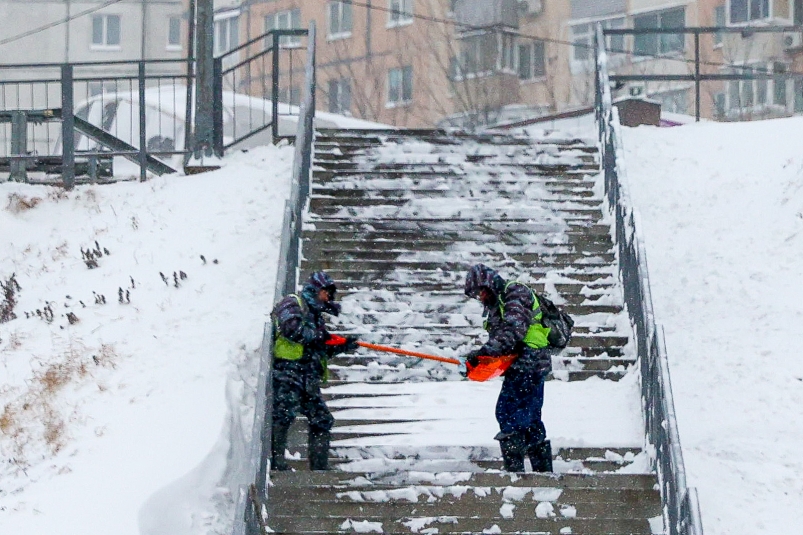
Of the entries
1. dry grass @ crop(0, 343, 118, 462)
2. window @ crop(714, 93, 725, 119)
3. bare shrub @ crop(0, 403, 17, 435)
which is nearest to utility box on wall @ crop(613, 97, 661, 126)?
dry grass @ crop(0, 343, 118, 462)

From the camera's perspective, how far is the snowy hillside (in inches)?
385

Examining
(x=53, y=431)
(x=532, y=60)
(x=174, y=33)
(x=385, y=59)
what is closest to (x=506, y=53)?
(x=532, y=60)

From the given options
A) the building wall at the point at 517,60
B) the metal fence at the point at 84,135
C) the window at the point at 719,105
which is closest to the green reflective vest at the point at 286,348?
the metal fence at the point at 84,135

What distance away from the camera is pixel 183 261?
14516 millimetres

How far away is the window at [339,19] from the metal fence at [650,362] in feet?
125

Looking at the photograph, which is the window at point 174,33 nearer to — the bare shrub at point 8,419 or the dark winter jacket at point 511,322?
the bare shrub at point 8,419

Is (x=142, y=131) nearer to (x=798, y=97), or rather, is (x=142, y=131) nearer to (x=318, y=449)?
(x=318, y=449)

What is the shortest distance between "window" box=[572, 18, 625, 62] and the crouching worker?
36792 mm

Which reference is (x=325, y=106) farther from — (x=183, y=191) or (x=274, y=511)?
(x=274, y=511)

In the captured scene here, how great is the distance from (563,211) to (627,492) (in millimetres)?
5138

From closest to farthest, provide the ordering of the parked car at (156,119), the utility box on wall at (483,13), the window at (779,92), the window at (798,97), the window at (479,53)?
the parked car at (156,119) → the window at (798,97) → the window at (779,92) → the window at (479,53) → the utility box on wall at (483,13)

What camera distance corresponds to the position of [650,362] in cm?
1013

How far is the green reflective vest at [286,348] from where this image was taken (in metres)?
9.84

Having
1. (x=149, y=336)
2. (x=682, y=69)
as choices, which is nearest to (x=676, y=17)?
(x=682, y=69)
